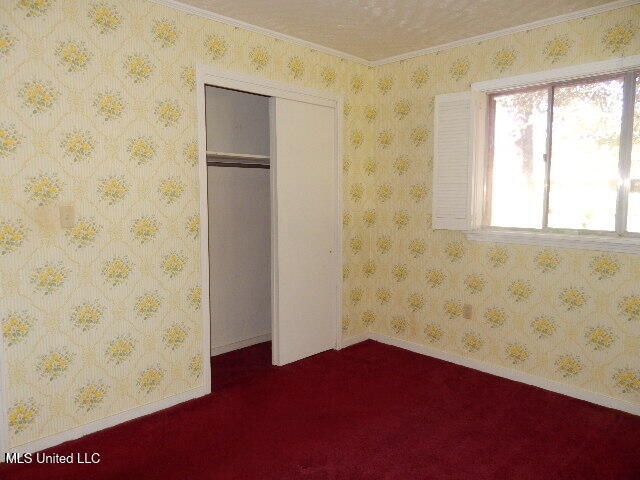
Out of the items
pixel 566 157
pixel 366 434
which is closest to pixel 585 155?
pixel 566 157

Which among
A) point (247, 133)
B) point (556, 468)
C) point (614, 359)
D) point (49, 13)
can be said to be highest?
point (49, 13)

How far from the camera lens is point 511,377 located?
11.3ft

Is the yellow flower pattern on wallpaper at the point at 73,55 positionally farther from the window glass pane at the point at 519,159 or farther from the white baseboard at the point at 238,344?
the window glass pane at the point at 519,159

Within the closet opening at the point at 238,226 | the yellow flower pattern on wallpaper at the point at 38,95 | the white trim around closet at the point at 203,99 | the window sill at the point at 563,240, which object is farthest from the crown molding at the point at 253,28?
the window sill at the point at 563,240

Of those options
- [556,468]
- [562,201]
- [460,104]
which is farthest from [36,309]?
[562,201]

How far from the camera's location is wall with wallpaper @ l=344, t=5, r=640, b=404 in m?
2.96

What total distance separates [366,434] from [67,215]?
6.84ft

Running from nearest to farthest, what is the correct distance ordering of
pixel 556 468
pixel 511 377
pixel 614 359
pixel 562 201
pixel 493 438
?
1. pixel 556 468
2. pixel 493 438
3. pixel 614 359
4. pixel 562 201
5. pixel 511 377

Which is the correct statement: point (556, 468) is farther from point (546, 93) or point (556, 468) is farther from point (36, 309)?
point (36, 309)

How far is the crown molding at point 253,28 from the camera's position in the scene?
9.41 ft

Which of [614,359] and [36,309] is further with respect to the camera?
[614,359]

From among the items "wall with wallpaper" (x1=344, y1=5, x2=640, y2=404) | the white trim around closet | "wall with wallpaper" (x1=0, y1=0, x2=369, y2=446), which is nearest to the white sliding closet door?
the white trim around closet

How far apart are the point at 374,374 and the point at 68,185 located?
8.09 feet

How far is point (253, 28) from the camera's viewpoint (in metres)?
3.25
